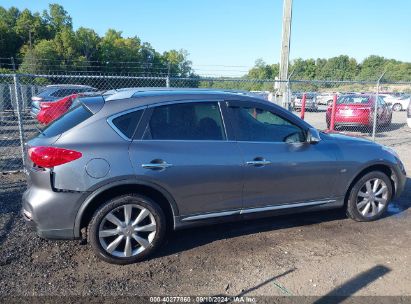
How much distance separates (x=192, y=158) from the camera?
374 centimetres

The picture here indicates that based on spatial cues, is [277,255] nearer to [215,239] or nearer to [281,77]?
[215,239]

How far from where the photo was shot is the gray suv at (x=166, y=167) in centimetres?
344

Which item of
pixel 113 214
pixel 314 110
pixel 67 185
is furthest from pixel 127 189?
pixel 314 110

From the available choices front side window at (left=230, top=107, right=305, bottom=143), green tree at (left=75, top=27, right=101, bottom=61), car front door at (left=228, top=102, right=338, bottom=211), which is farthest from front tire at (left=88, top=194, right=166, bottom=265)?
green tree at (left=75, top=27, right=101, bottom=61)

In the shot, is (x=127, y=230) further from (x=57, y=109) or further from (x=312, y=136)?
(x=57, y=109)

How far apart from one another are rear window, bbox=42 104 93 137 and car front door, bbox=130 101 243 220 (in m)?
0.59

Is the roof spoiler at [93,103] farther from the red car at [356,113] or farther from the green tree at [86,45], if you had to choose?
the green tree at [86,45]

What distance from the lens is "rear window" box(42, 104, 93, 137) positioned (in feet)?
11.8

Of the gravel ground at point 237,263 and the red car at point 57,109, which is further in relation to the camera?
the red car at point 57,109

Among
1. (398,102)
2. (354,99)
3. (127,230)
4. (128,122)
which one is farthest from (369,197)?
(398,102)

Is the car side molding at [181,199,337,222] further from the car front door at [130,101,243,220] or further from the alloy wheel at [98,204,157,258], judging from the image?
the alloy wheel at [98,204,157,258]

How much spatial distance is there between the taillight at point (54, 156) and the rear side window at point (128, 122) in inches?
18.5

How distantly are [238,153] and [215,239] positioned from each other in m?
1.10

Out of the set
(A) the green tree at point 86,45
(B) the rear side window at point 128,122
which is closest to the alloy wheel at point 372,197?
(B) the rear side window at point 128,122
